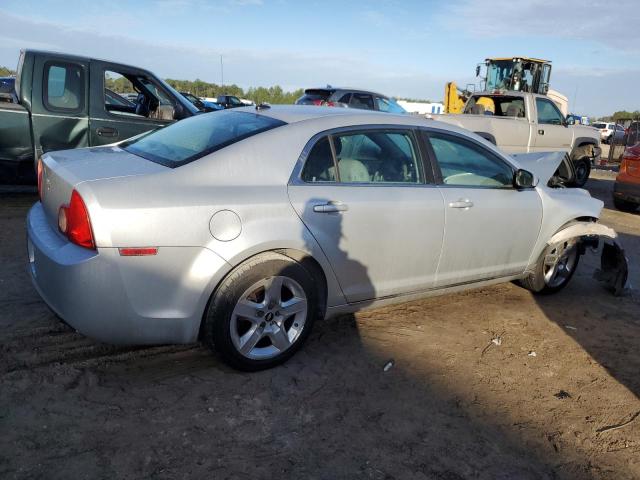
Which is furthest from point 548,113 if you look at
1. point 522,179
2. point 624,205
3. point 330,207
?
point 330,207

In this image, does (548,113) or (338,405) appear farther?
(548,113)

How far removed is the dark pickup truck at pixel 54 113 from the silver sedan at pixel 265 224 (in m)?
3.08

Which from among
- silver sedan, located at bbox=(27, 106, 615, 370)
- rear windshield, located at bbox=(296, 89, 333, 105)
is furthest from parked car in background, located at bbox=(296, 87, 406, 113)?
silver sedan, located at bbox=(27, 106, 615, 370)

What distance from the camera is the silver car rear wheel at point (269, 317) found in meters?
3.00

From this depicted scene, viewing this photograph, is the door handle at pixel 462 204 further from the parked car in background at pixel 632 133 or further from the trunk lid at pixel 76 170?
the parked car in background at pixel 632 133

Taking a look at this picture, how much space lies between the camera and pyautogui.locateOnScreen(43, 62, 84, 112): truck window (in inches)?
244

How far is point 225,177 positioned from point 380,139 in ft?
3.98

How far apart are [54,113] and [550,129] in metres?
9.68

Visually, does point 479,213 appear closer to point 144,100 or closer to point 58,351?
point 58,351

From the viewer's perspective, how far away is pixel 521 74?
17453 millimetres

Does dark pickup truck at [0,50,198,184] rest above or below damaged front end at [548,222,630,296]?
above

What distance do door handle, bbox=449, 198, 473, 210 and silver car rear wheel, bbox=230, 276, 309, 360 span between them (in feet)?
4.29

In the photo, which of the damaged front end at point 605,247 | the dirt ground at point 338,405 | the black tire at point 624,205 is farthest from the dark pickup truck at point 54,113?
the black tire at point 624,205

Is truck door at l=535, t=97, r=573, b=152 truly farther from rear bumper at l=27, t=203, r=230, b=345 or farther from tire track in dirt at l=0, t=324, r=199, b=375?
rear bumper at l=27, t=203, r=230, b=345
